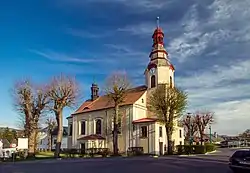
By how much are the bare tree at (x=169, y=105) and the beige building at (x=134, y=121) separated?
339 centimetres

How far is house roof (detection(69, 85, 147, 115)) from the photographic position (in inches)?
2465

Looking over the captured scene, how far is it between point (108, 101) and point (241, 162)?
45.5 meters

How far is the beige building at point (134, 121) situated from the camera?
190ft

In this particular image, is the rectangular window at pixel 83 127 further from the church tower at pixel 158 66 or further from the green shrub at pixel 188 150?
the green shrub at pixel 188 150

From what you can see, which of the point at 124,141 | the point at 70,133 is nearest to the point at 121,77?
the point at 124,141

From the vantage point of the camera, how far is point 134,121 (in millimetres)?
59719

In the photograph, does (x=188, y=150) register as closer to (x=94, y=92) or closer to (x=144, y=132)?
(x=144, y=132)

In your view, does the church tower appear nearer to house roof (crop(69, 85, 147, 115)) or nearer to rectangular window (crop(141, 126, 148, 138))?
house roof (crop(69, 85, 147, 115))

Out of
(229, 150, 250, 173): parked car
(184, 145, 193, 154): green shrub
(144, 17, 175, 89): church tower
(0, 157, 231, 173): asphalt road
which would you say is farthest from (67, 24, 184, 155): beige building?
(229, 150, 250, 173): parked car

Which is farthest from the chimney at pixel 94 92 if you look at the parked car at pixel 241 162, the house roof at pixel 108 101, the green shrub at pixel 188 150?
the parked car at pixel 241 162

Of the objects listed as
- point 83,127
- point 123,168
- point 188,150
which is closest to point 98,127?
point 83,127

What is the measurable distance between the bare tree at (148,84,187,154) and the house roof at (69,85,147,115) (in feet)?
23.5

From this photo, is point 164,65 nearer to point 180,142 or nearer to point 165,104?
point 165,104

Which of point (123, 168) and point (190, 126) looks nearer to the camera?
point (123, 168)
